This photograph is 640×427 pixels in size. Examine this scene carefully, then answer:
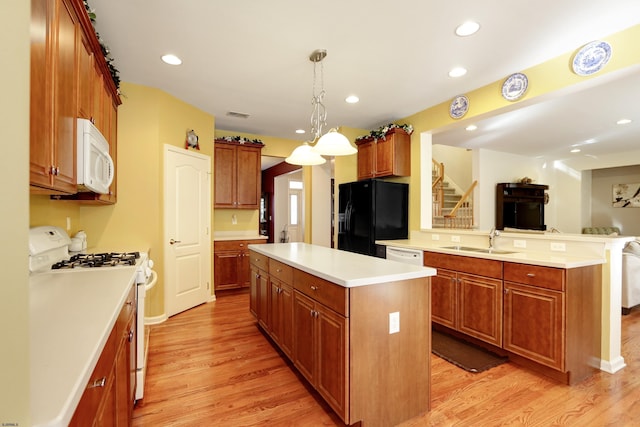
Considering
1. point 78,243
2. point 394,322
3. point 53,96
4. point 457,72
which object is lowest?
point 394,322

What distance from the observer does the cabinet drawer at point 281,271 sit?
2.37 metres

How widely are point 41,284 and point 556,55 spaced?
4153 mm

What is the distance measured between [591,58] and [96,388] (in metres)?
3.78

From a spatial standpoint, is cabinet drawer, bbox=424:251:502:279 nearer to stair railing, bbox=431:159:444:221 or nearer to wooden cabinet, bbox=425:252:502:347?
wooden cabinet, bbox=425:252:502:347

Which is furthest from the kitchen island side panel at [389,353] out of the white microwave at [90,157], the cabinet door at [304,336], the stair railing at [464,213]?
the stair railing at [464,213]

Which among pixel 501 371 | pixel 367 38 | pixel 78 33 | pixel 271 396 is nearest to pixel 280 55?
pixel 367 38

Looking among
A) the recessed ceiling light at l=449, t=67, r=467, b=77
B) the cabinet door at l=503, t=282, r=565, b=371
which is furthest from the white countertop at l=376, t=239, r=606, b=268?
the recessed ceiling light at l=449, t=67, r=467, b=77

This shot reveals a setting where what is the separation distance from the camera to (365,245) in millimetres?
4230

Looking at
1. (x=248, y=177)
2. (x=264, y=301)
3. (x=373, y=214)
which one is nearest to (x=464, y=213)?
(x=373, y=214)

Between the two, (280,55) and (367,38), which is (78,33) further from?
(367,38)

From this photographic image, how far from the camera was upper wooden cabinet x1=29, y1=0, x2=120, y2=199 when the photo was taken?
1.18 meters

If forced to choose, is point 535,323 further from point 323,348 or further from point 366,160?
Answer: point 366,160

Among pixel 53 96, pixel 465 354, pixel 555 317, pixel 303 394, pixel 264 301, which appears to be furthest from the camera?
pixel 264 301

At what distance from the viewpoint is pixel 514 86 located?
303 centimetres
